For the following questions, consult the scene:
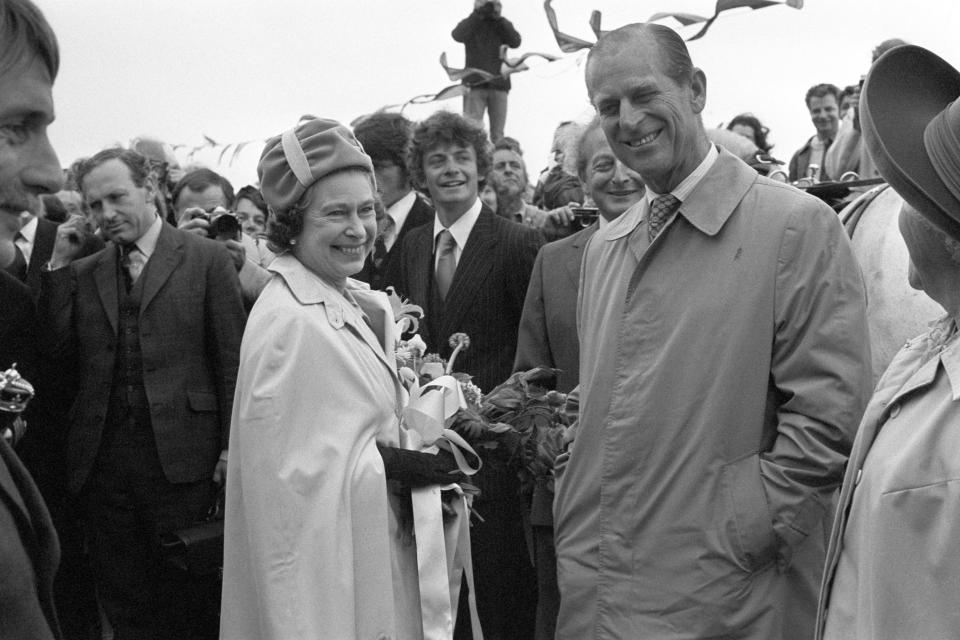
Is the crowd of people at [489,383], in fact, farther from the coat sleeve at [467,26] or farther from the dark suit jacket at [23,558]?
the coat sleeve at [467,26]

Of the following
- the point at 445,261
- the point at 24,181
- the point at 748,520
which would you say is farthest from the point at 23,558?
the point at 445,261

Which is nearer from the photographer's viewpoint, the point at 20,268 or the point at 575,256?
the point at 575,256

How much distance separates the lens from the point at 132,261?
6.32 metres

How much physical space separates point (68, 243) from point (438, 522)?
142 inches

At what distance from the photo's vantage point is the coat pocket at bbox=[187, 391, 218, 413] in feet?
19.8

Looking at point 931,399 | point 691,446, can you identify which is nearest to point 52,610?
point 931,399

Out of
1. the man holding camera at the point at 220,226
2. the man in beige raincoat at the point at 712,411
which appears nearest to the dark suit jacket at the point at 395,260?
the man holding camera at the point at 220,226

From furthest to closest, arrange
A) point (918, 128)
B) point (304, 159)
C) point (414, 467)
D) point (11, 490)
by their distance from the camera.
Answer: point (304, 159)
point (414, 467)
point (918, 128)
point (11, 490)

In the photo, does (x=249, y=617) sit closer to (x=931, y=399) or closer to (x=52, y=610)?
(x=52, y=610)

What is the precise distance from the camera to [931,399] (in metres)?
2.65

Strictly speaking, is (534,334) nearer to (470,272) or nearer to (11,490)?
(470,272)

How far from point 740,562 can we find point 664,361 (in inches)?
23.6

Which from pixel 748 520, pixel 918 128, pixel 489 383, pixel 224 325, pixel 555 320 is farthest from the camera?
pixel 224 325

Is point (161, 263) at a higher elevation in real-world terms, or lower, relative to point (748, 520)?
higher
